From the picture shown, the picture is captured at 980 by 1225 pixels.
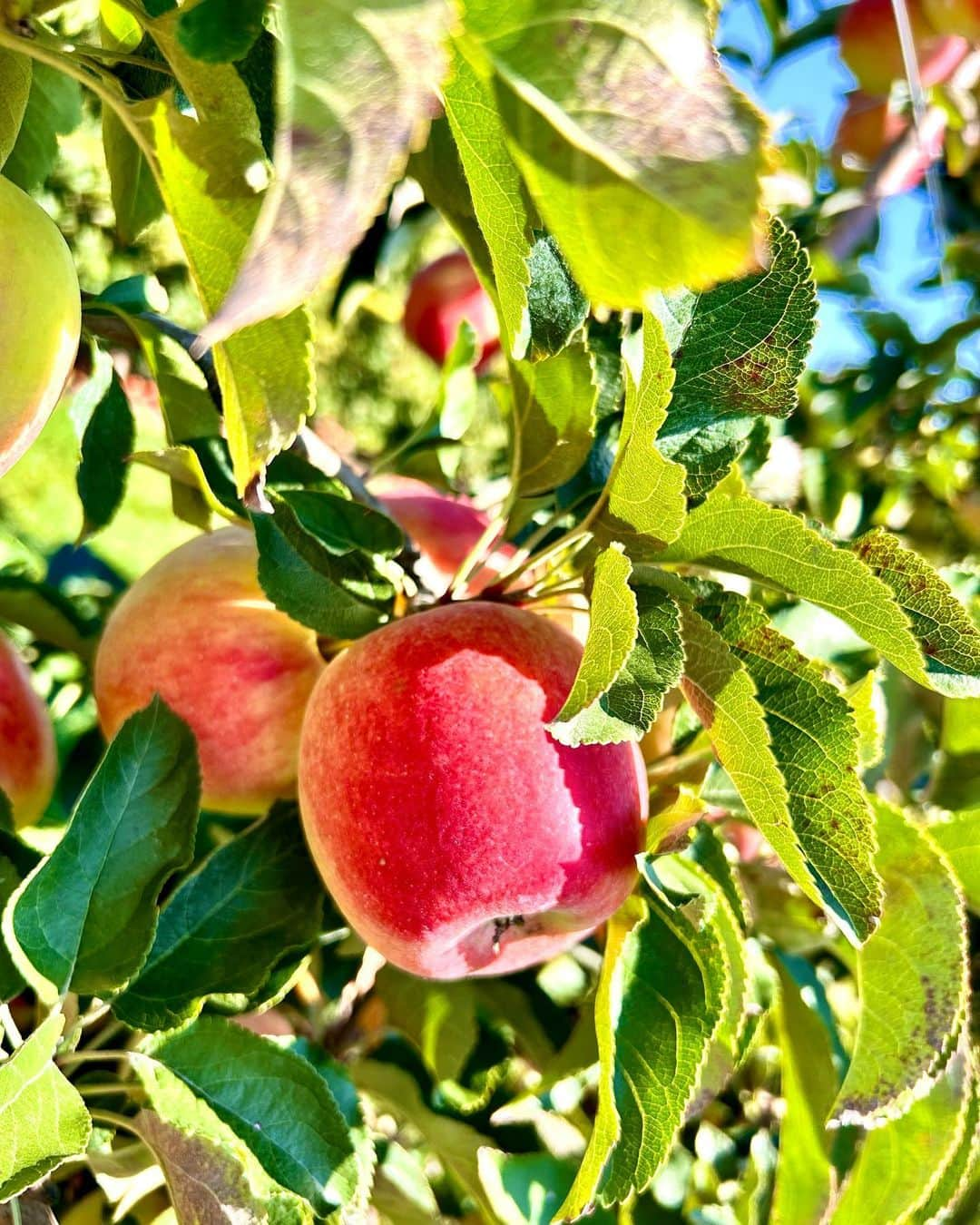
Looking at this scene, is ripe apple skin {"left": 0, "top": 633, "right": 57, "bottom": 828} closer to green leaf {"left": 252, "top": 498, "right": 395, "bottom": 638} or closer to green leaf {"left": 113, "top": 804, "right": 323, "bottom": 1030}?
green leaf {"left": 113, "top": 804, "right": 323, "bottom": 1030}

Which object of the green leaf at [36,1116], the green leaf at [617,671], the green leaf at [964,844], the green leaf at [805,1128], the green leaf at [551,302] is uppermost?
the green leaf at [551,302]

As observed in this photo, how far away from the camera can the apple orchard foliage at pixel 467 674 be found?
1.04 ft

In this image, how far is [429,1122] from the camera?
93 centimetres

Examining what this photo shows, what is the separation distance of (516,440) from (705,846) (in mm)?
275

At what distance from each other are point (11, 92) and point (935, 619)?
1.65 ft

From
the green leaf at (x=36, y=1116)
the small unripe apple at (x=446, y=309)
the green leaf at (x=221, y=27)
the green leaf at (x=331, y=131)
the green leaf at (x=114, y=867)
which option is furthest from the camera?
the small unripe apple at (x=446, y=309)

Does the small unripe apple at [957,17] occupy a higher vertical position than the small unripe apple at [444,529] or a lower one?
higher

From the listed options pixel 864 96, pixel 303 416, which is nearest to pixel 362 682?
pixel 303 416

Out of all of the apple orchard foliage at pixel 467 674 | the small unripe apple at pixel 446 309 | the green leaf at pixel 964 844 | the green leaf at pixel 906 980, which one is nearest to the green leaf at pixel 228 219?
the apple orchard foliage at pixel 467 674

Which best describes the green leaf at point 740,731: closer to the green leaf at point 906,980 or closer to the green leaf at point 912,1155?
the green leaf at point 906,980

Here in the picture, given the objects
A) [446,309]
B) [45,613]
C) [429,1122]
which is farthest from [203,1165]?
[446,309]

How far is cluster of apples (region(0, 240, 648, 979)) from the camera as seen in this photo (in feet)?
1.98

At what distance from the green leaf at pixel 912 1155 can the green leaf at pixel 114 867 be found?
492mm

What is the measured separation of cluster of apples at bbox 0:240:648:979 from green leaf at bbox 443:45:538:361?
197 mm
